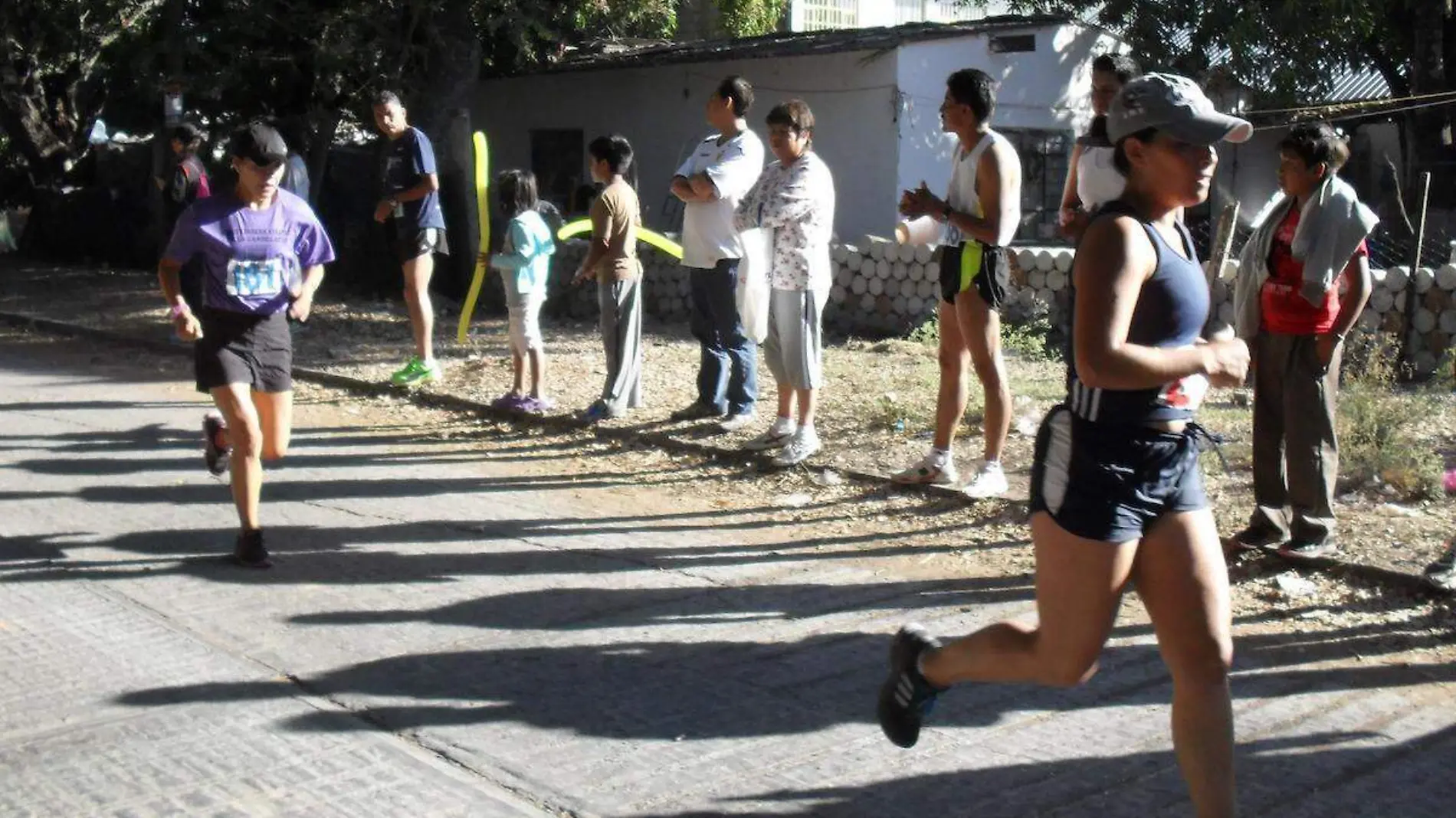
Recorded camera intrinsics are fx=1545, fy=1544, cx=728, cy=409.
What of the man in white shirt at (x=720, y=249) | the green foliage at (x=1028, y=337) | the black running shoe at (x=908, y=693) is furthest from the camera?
the green foliage at (x=1028, y=337)

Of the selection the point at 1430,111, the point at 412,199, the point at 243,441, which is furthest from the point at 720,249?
the point at 1430,111

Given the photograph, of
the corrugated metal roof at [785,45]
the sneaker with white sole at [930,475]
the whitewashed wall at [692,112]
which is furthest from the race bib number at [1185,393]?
the whitewashed wall at [692,112]

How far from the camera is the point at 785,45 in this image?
18.3 meters

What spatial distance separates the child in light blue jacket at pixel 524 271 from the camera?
31.3ft

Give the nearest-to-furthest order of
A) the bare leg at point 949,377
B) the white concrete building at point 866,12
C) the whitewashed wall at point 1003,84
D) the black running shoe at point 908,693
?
the black running shoe at point 908,693 < the bare leg at point 949,377 < the whitewashed wall at point 1003,84 < the white concrete building at point 866,12

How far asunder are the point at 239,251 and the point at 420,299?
4257 millimetres

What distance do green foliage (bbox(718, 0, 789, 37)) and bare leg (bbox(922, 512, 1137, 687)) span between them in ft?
65.0

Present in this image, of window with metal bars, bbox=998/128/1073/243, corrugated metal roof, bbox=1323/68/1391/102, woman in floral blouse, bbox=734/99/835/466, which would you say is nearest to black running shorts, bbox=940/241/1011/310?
woman in floral blouse, bbox=734/99/835/466

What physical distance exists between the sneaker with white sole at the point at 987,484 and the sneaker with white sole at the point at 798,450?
3.60 ft

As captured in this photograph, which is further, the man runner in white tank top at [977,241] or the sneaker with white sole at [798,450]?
the sneaker with white sole at [798,450]

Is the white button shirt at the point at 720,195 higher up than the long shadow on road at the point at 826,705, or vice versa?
the white button shirt at the point at 720,195

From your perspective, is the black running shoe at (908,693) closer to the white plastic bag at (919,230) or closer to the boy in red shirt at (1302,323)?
the boy in red shirt at (1302,323)

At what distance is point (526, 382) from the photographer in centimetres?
1065

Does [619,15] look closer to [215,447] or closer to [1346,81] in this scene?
[215,447]
